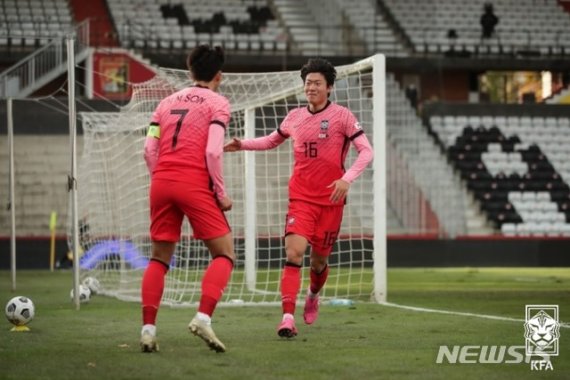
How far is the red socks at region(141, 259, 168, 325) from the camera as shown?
7.80 m

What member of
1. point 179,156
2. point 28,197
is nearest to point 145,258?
point 179,156

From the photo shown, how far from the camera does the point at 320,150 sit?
9.66m

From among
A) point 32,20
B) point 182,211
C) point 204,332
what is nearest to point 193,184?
point 182,211

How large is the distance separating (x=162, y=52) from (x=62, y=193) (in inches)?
206

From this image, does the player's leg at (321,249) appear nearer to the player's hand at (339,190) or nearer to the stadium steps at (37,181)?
the player's hand at (339,190)


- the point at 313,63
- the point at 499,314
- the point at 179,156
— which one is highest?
the point at 313,63

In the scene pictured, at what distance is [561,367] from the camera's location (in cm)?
708

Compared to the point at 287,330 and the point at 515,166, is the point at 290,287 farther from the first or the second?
the point at 515,166

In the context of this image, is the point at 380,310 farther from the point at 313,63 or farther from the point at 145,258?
the point at 145,258

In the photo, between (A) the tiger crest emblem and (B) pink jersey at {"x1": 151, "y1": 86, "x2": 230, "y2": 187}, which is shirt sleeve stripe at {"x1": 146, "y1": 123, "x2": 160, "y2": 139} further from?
(A) the tiger crest emblem

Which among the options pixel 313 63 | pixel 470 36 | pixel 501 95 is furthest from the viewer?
pixel 501 95

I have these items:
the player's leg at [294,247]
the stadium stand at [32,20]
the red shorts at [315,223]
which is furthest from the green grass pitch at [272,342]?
the stadium stand at [32,20]

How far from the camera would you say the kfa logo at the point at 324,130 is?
31.6 ft

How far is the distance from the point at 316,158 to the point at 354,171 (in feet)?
1.46
